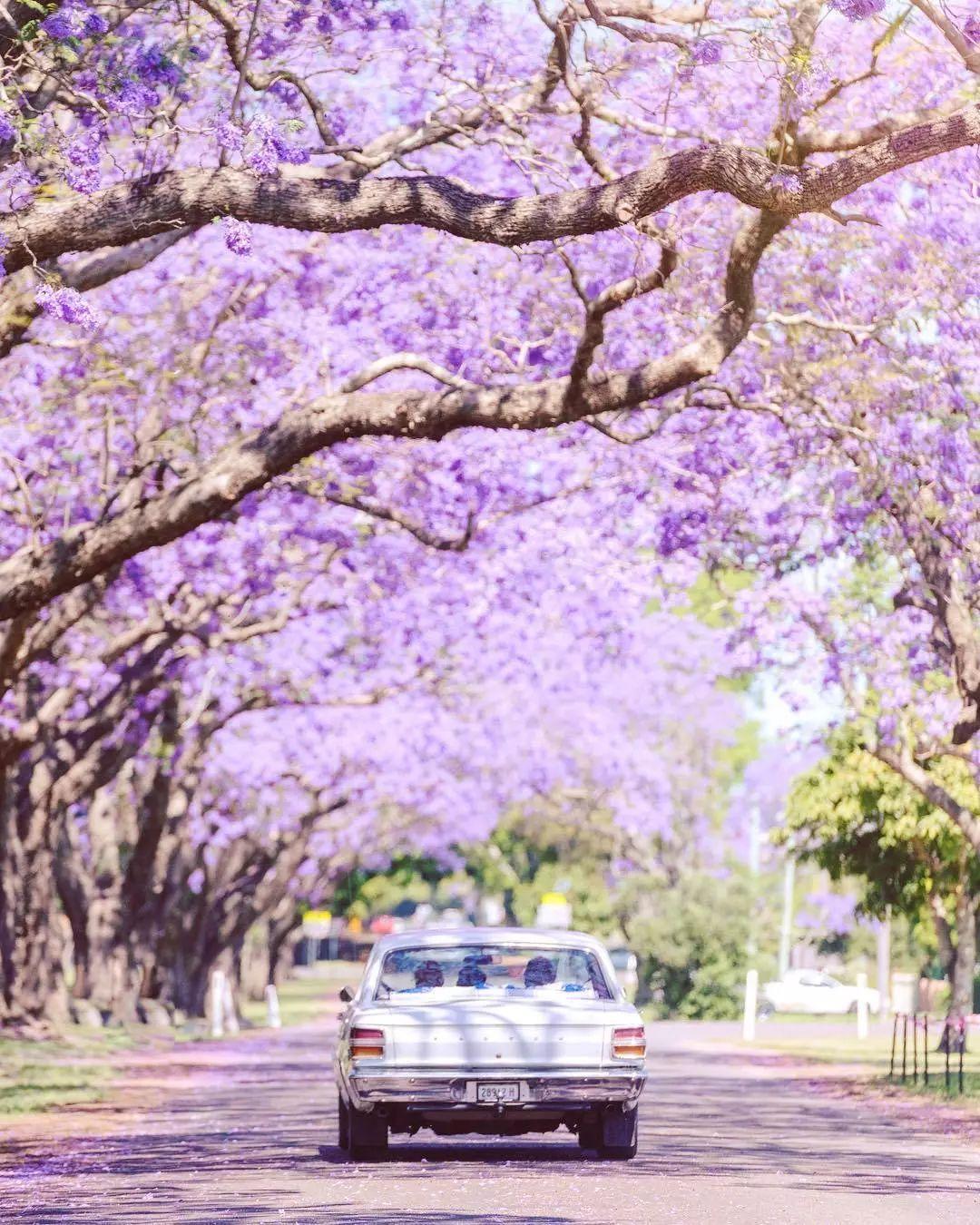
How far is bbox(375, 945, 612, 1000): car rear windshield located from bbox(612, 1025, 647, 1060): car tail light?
919 mm

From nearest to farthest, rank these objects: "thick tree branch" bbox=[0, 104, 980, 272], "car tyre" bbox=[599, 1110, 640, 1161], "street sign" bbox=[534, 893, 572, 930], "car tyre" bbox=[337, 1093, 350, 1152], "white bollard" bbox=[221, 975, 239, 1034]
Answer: "thick tree branch" bbox=[0, 104, 980, 272], "car tyre" bbox=[599, 1110, 640, 1161], "car tyre" bbox=[337, 1093, 350, 1152], "white bollard" bbox=[221, 975, 239, 1034], "street sign" bbox=[534, 893, 572, 930]

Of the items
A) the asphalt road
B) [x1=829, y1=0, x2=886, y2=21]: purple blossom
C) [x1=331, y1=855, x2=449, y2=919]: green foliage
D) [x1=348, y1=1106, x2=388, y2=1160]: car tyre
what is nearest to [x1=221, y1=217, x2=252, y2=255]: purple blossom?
[x1=829, y1=0, x2=886, y2=21]: purple blossom

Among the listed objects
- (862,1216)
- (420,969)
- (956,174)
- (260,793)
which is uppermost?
(956,174)

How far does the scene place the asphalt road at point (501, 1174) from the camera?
12312mm

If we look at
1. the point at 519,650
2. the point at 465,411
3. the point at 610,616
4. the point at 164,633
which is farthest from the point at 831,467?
the point at 519,650

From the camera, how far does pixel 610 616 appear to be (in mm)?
34250

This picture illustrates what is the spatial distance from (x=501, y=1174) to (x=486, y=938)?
2.08 metres

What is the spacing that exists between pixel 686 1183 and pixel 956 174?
8539 mm

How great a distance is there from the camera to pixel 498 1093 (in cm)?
1483

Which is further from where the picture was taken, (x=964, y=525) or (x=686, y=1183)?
(x=964, y=525)

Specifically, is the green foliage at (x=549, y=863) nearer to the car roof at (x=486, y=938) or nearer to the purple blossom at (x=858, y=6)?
the car roof at (x=486, y=938)

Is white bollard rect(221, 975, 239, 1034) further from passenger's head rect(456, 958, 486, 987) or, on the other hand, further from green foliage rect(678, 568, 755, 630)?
passenger's head rect(456, 958, 486, 987)

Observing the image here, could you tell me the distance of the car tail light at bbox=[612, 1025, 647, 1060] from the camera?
1491 cm

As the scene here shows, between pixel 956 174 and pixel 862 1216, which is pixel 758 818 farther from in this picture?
pixel 862 1216
